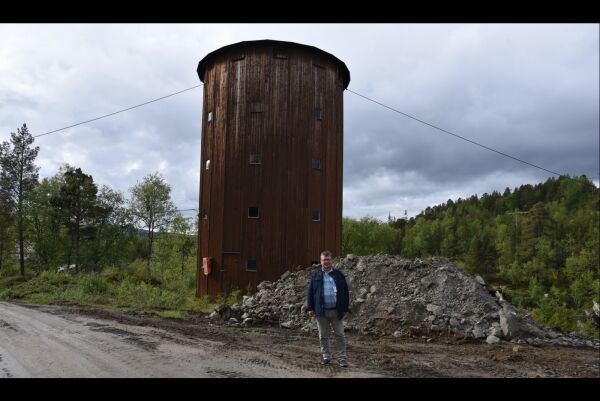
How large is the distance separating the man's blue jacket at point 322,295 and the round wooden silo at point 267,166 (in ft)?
39.2

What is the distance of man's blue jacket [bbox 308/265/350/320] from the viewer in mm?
7555

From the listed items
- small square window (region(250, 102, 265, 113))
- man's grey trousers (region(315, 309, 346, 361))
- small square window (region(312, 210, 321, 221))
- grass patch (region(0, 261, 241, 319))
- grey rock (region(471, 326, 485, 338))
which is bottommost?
grass patch (region(0, 261, 241, 319))

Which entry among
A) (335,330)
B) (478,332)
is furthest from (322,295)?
(478,332)

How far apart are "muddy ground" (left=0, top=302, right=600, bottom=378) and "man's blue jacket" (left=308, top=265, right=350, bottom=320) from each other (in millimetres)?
978

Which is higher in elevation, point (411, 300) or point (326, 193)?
point (326, 193)

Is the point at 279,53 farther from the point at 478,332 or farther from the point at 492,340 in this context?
the point at 492,340

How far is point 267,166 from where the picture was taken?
20.2 metres

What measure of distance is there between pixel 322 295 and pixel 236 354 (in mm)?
2388

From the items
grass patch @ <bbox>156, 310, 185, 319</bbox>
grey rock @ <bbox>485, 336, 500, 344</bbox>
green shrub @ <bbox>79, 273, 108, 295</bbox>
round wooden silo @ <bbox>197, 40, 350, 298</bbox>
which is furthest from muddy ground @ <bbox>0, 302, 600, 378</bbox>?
green shrub @ <bbox>79, 273, 108, 295</bbox>

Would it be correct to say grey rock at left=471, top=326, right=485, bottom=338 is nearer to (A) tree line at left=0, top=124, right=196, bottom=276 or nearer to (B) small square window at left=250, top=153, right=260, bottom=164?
(B) small square window at left=250, top=153, right=260, bottom=164

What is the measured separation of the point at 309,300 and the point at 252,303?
8308 mm
